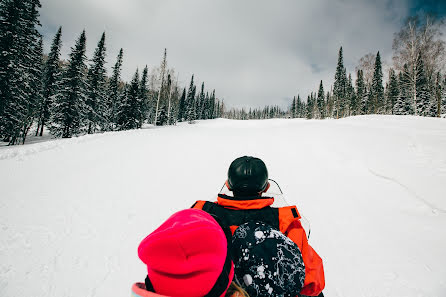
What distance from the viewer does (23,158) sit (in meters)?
8.44

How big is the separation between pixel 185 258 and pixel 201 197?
5.24 metres

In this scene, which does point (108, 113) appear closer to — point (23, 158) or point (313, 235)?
point (23, 158)

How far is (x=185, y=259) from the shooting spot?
83 cm

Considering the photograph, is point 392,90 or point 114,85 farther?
point 392,90

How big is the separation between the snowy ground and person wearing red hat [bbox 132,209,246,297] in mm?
3109

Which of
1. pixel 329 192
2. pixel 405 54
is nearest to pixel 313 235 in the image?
pixel 329 192

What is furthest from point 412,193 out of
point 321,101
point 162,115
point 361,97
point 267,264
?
point 321,101

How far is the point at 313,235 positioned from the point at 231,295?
415cm

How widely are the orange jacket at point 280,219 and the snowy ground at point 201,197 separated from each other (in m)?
2.53

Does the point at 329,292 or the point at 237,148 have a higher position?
the point at 237,148

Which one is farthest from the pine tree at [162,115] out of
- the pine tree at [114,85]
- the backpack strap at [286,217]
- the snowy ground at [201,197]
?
the backpack strap at [286,217]

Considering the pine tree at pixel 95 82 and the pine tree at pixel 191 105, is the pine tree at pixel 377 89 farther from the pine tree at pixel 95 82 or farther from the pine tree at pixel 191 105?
the pine tree at pixel 95 82

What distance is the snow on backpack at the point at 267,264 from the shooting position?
1158 millimetres

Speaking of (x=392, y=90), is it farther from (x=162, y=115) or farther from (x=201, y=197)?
(x=201, y=197)
